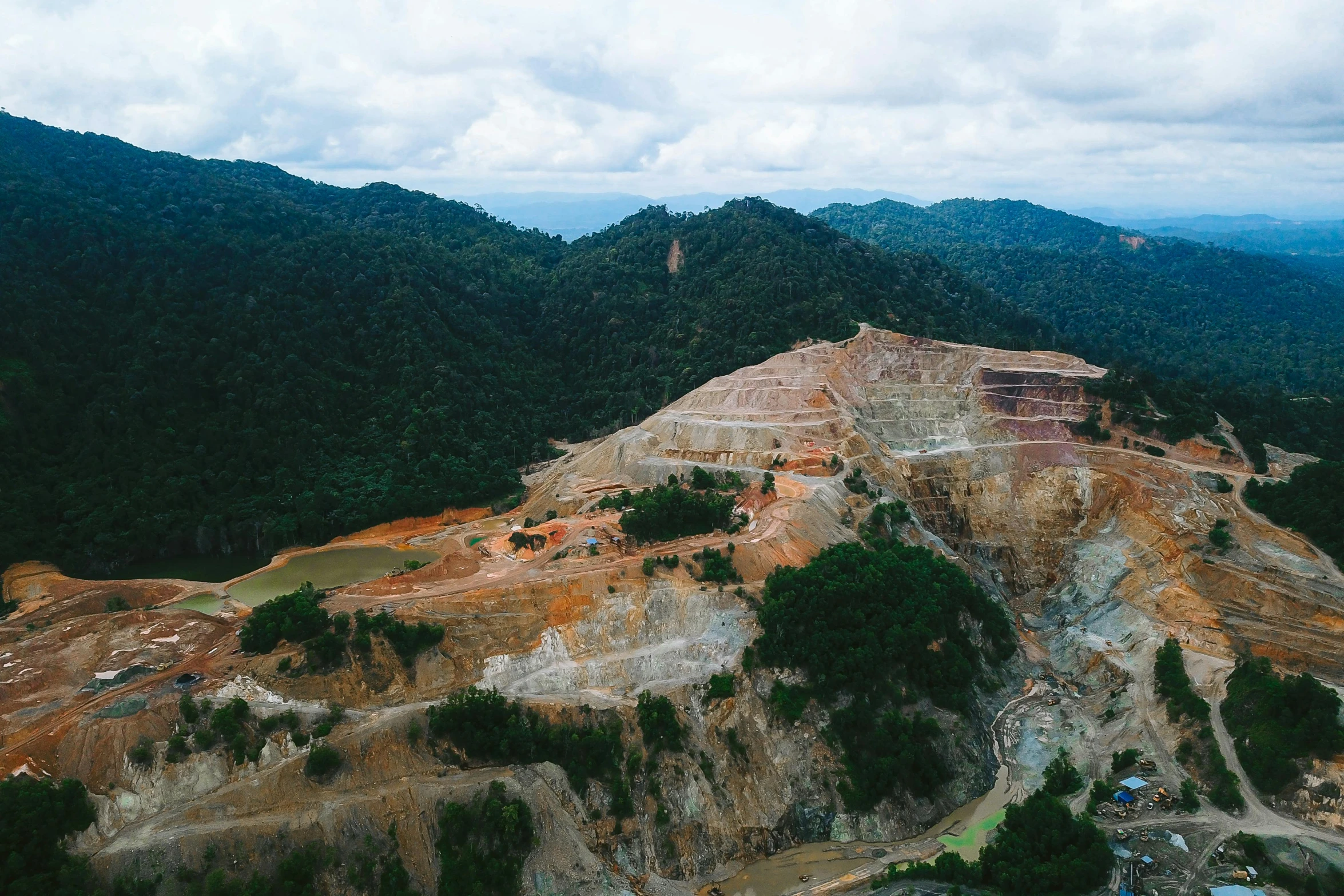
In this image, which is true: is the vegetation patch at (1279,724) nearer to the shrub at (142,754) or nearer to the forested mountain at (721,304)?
the forested mountain at (721,304)

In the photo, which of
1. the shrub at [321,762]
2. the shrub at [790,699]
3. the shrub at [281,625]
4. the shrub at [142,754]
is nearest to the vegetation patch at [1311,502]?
the shrub at [790,699]

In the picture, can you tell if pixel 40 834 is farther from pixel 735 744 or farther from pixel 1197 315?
pixel 1197 315

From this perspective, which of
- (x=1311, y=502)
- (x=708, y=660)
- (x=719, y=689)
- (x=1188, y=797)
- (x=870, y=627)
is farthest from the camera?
(x=1311, y=502)

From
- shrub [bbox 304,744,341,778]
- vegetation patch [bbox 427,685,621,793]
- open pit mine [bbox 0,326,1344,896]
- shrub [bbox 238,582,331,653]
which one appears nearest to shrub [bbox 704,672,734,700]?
open pit mine [bbox 0,326,1344,896]

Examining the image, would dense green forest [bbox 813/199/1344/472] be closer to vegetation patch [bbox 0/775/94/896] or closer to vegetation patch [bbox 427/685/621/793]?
vegetation patch [bbox 427/685/621/793]

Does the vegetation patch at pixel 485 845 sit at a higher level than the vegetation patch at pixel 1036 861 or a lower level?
higher

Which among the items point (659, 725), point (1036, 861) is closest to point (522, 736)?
point (659, 725)
